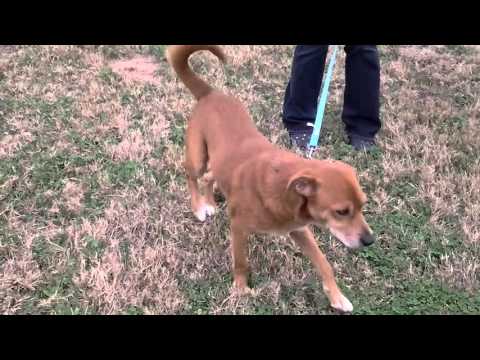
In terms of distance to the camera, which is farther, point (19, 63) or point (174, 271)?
point (19, 63)

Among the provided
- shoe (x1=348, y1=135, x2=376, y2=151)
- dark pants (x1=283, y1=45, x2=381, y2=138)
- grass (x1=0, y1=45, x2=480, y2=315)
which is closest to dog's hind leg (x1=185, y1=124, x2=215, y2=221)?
grass (x1=0, y1=45, x2=480, y2=315)

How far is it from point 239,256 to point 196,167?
36.1 inches

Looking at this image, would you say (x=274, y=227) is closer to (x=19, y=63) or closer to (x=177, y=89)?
(x=177, y=89)

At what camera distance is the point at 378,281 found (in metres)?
3.70

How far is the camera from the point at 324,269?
11.6 ft

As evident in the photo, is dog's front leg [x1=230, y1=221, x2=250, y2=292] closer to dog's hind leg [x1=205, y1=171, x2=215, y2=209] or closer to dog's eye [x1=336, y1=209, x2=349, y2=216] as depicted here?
dog's eye [x1=336, y1=209, x2=349, y2=216]

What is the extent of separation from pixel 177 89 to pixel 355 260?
10.5 ft

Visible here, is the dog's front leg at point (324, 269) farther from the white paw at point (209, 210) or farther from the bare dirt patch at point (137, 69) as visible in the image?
the bare dirt patch at point (137, 69)

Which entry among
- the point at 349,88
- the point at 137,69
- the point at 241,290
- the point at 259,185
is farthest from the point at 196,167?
the point at 137,69

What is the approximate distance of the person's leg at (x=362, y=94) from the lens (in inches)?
198

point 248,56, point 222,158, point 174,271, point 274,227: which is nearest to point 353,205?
point 274,227

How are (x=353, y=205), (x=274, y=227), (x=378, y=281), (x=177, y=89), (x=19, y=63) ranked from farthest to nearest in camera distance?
(x=19, y=63) → (x=177, y=89) → (x=378, y=281) → (x=274, y=227) → (x=353, y=205)

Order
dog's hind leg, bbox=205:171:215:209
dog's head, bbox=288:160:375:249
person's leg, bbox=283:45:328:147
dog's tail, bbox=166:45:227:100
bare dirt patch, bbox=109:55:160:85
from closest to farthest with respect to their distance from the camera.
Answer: dog's head, bbox=288:160:375:249
dog's tail, bbox=166:45:227:100
dog's hind leg, bbox=205:171:215:209
person's leg, bbox=283:45:328:147
bare dirt patch, bbox=109:55:160:85

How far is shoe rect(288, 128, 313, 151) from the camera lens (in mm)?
5223
